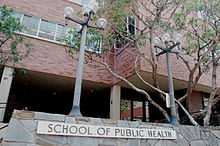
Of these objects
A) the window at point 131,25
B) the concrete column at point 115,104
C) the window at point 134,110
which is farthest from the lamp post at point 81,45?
the window at point 134,110

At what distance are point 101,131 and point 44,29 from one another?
277 inches

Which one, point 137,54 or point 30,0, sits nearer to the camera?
point 137,54

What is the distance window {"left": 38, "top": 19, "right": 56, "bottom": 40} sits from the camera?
34.1 feet

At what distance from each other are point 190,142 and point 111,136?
2.28 m

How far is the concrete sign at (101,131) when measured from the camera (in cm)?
433

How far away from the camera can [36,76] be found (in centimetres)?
1050

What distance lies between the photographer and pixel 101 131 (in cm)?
482

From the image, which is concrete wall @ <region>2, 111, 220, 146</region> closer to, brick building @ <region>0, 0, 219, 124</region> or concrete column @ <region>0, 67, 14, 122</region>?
brick building @ <region>0, 0, 219, 124</region>

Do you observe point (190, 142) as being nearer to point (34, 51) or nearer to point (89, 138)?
point (89, 138)

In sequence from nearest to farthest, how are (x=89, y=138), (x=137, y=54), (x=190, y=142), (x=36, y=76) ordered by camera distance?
(x=89, y=138)
(x=190, y=142)
(x=137, y=54)
(x=36, y=76)

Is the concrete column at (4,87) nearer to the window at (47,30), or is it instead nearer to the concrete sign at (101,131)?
the window at (47,30)

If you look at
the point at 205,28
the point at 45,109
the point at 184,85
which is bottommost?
the point at 45,109

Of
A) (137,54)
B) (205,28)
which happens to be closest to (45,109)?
(137,54)

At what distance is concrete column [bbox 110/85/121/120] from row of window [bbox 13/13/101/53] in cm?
200
